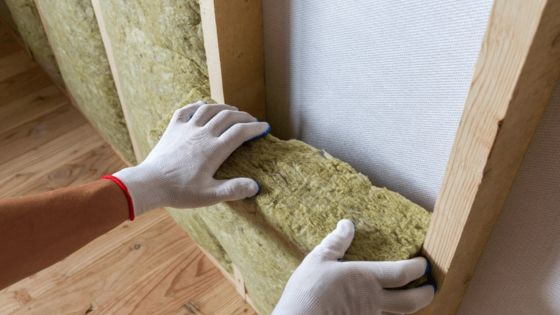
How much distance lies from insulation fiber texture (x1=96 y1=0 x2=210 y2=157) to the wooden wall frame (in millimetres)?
79

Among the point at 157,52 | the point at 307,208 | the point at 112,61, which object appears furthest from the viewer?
the point at 112,61

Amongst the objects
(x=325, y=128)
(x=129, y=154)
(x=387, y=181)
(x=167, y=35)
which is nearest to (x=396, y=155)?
(x=387, y=181)

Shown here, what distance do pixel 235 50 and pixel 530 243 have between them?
0.64 metres

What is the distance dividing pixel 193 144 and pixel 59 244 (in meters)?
0.31

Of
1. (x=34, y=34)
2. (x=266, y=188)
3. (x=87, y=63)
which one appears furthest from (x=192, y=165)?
(x=34, y=34)

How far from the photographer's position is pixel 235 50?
96 cm

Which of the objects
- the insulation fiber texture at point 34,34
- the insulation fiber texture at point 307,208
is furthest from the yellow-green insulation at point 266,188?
the insulation fiber texture at point 34,34

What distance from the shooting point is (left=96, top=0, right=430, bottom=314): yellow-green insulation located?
0.80 metres

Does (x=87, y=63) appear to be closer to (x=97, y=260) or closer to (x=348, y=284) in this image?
(x=97, y=260)

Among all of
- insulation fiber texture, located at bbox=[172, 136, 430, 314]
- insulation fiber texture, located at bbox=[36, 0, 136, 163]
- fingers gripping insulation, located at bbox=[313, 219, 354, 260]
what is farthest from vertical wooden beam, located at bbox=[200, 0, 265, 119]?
insulation fiber texture, located at bbox=[36, 0, 136, 163]

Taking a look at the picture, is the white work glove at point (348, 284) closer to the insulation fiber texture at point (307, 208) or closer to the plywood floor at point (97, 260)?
the insulation fiber texture at point (307, 208)

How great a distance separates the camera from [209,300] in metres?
1.65

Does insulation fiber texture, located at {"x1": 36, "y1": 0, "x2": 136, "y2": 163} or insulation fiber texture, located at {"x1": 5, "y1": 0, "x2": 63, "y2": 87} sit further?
insulation fiber texture, located at {"x1": 5, "y1": 0, "x2": 63, "y2": 87}

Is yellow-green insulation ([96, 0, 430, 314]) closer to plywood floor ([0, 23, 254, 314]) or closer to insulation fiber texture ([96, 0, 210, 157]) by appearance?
insulation fiber texture ([96, 0, 210, 157])
